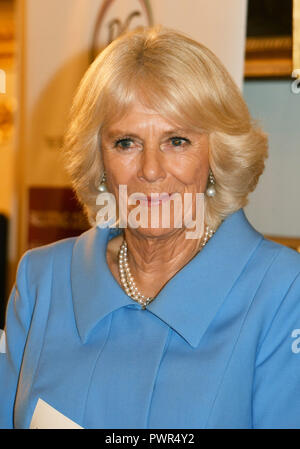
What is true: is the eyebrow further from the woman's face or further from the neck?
the neck

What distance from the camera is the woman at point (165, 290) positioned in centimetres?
126

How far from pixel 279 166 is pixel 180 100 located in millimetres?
675

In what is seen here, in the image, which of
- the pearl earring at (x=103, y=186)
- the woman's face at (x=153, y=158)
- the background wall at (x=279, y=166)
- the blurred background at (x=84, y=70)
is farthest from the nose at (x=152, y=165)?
the background wall at (x=279, y=166)

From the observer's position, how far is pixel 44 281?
1551mm

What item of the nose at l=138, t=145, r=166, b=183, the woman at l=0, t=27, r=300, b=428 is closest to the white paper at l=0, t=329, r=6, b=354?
the woman at l=0, t=27, r=300, b=428

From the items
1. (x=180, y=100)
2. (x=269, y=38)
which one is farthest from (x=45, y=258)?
(x=269, y=38)

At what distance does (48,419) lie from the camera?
1372 mm

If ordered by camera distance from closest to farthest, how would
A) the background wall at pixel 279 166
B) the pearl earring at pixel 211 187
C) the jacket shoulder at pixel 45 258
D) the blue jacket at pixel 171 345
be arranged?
1. the blue jacket at pixel 171 345
2. the pearl earring at pixel 211 187
3. the jacket shoulder at pixel 45 258
4. the background wall at pixel 279 166

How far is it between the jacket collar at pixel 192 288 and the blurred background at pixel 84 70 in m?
0.45

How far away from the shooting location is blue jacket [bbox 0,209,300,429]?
1248 mm

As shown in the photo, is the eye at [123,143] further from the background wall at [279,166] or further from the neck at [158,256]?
the background wall at [279,166]
